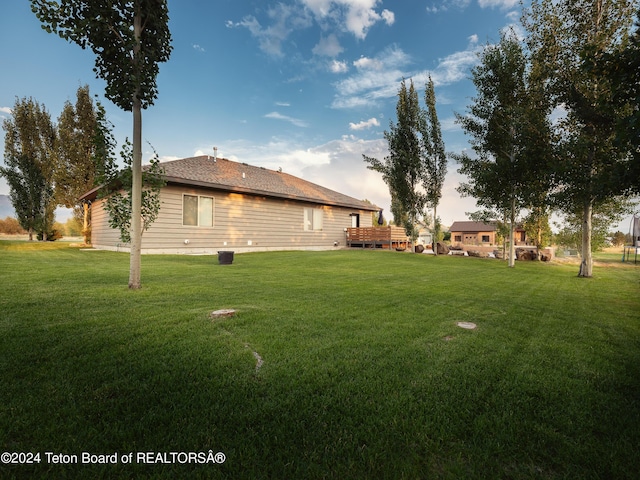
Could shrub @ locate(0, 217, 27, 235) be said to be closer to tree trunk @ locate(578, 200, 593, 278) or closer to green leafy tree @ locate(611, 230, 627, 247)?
tree trunk @ locate(578, 200, 593, 278)

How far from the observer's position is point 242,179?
16.9 meters

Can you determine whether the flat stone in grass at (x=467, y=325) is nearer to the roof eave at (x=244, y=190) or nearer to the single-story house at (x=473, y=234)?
Result: the roof eave at (x=244, y=190)

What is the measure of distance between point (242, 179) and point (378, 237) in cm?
1005

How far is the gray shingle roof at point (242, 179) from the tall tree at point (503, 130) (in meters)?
9.08

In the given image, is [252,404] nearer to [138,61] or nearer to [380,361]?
[380,361]

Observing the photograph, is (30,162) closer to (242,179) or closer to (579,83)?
(242,179)

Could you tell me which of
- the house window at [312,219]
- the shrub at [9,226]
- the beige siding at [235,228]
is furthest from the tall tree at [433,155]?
the shrub at [9,226]

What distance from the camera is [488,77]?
1327cm

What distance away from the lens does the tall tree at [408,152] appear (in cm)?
1802

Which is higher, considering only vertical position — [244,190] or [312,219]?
[244,190]

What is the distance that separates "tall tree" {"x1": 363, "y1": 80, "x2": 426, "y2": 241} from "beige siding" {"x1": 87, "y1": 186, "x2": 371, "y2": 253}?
5.12m

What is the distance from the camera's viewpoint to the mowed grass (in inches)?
62.2

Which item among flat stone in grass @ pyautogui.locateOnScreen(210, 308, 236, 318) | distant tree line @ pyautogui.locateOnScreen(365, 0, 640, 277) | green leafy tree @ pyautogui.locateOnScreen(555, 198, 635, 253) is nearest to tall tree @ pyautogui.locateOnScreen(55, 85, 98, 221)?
flat stone in grass @ pyautogui.locateOnScreen(210, 308, 236, 318)

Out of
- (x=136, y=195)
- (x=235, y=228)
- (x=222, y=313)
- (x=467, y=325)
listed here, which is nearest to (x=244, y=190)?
(x=235, y=228)
